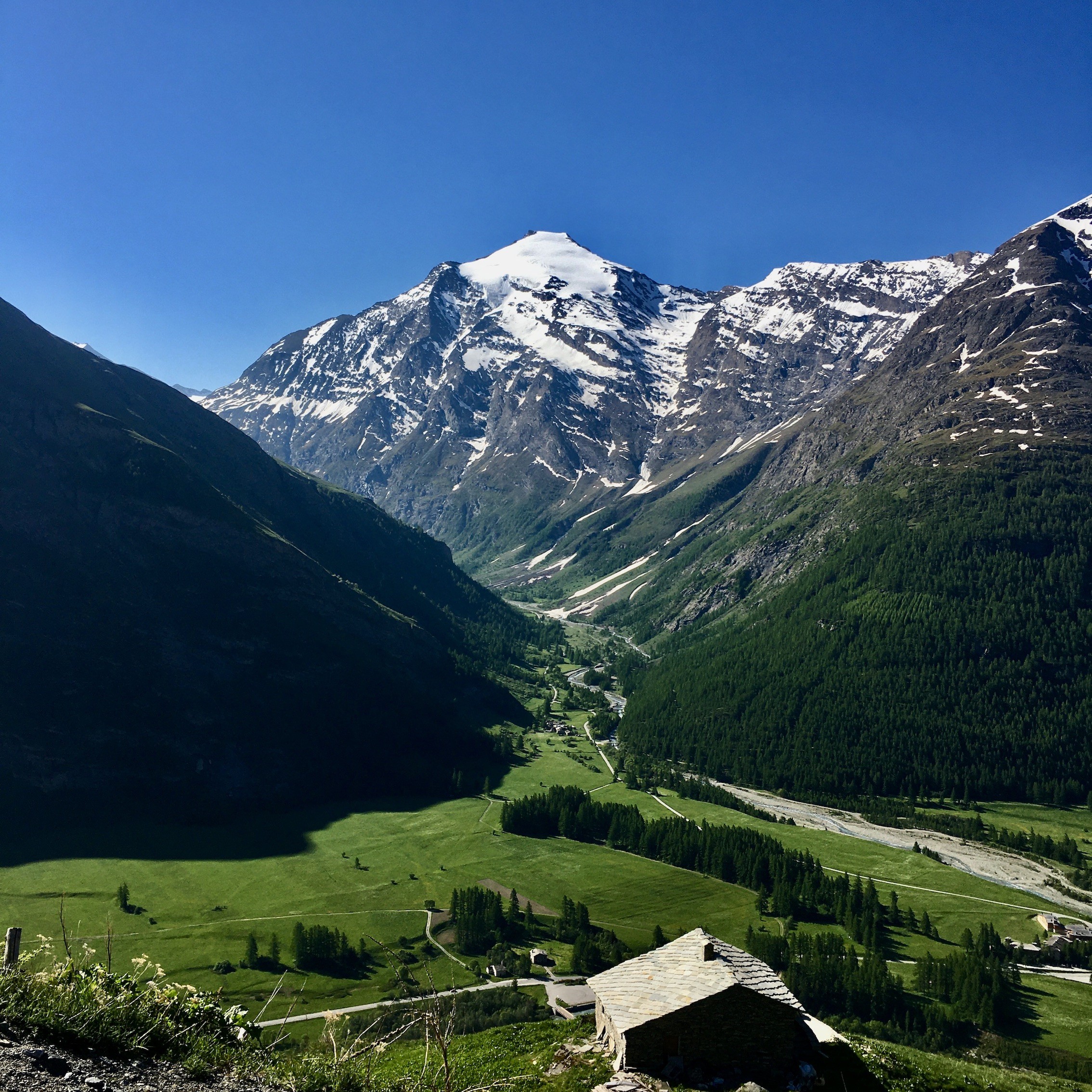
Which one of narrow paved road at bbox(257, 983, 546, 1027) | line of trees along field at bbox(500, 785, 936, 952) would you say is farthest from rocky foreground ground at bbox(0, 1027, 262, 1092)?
line of trees along field at bbox(500, 785, 936, 952)

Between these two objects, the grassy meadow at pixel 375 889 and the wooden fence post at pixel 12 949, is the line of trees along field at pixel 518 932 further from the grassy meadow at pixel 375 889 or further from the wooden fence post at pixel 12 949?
the wooden fence post at pixel 12 949

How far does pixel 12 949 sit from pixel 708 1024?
2898 cm

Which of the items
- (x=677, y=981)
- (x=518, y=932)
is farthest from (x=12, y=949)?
(x=518, y=932)

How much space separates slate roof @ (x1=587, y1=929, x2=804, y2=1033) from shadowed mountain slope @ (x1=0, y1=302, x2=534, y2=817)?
419ft

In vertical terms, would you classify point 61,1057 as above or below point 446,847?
above

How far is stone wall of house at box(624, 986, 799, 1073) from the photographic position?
105ft

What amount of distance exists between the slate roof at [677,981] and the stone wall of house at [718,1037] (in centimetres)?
40

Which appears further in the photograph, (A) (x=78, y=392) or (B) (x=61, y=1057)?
(A) (x=78, y=392)

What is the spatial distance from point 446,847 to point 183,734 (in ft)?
202

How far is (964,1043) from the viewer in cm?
7706

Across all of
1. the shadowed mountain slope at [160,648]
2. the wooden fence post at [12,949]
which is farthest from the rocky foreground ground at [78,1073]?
the shadowed mountain slope at [160,648]

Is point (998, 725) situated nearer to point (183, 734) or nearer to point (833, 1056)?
point (833, 1056)

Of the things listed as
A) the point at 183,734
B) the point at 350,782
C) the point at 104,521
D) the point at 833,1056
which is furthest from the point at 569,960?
the point at 104,521

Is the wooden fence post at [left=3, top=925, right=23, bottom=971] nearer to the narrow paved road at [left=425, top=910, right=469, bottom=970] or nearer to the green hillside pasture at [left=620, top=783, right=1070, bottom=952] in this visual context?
the narrow paved road at [left=425, top=910, right=469, bottom=970]
